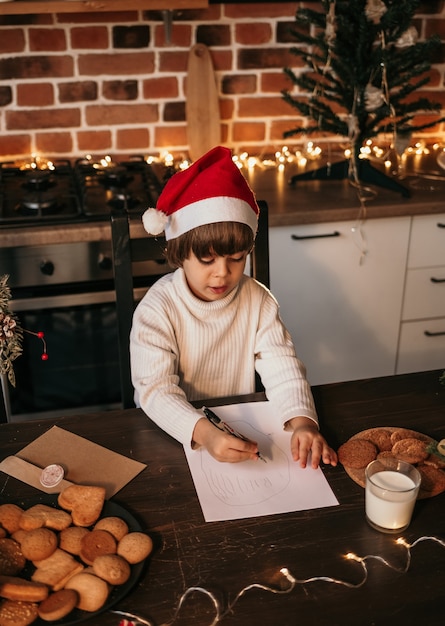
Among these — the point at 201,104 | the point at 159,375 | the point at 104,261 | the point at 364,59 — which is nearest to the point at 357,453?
the point at 159,375

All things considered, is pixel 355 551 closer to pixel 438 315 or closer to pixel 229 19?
pixel 438 315

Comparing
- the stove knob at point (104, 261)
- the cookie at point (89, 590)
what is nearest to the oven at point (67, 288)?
the stove knob at point (104, 261)

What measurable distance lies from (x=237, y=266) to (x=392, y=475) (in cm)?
53

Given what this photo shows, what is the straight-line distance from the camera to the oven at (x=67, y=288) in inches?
82.1

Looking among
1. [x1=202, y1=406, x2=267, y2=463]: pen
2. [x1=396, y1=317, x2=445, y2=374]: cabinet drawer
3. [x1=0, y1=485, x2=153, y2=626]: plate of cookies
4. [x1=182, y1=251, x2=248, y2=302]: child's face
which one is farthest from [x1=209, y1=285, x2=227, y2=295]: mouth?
[x1=396, y1=317, x2=445, y2=374]: cabinet drawer

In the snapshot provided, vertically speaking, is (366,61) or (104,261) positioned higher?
(366,61)

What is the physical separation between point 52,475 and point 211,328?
1.65 feet

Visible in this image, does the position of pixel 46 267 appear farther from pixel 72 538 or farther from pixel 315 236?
pixel 72 538

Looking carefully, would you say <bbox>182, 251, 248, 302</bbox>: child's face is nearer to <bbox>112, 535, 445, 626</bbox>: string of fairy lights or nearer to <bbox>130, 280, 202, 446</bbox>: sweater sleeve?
<bbox>130, 280, 202, 446</bbox>: sweater sleeve

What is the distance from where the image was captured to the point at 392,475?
114 cm

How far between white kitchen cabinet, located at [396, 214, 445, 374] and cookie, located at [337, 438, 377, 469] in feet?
4.16

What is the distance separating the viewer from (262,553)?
1.03m

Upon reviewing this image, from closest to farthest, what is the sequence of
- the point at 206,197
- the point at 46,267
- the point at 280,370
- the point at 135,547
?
the point at 135,547 < the point at 206,197 < the point at 280,370 < the point at 46,267

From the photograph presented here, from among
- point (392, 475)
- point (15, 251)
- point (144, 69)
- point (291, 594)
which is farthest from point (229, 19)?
point (291, 594)
